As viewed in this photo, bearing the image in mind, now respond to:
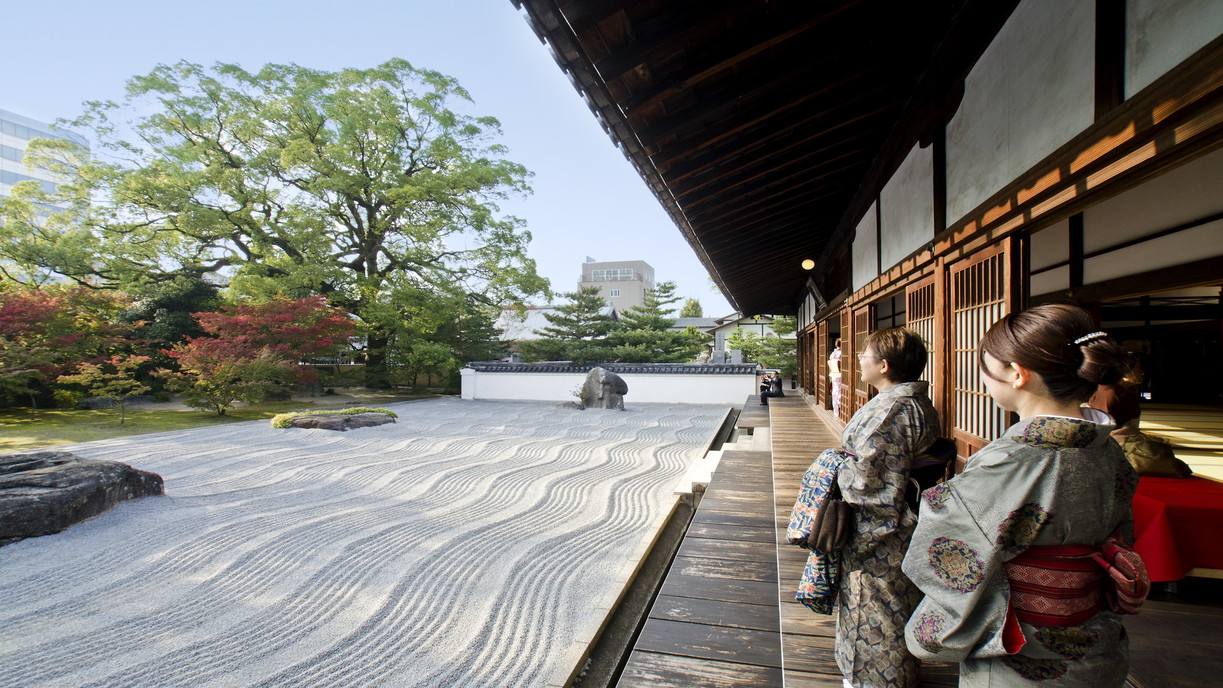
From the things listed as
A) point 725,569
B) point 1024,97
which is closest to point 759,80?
point 1024,97

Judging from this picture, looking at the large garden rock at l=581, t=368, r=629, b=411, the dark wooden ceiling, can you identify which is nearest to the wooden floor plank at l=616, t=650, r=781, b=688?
the dark wooden ceiling

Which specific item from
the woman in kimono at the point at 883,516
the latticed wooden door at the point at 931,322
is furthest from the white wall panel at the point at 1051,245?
the woman in kimono at the point at 883,516

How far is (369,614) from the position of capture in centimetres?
293

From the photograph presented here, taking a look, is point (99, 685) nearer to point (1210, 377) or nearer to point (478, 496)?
point (478, 496)

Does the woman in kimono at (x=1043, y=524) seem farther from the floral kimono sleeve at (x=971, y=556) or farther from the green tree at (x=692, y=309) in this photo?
the green tree at (x=692, y=309)

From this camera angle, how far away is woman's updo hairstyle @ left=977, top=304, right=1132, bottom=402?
91 centimetres

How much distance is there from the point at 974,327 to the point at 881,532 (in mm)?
1577

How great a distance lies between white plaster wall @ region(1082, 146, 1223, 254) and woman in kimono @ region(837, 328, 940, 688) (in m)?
2.37

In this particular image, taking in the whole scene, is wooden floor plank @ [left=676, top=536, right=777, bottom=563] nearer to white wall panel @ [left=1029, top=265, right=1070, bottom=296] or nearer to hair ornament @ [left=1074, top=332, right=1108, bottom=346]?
hair ornament @ [left=1074, top=332, right=1108, bottom=346]

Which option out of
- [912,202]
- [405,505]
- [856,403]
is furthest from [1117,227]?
[405,505]

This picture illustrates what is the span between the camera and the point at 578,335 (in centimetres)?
2061

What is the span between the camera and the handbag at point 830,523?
1457 millimetres

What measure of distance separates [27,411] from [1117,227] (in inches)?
697

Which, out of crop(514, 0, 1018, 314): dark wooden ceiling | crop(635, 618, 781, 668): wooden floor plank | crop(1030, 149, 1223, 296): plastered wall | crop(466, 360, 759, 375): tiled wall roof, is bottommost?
crop(635, 618, 781, 668): wooden floor plank
